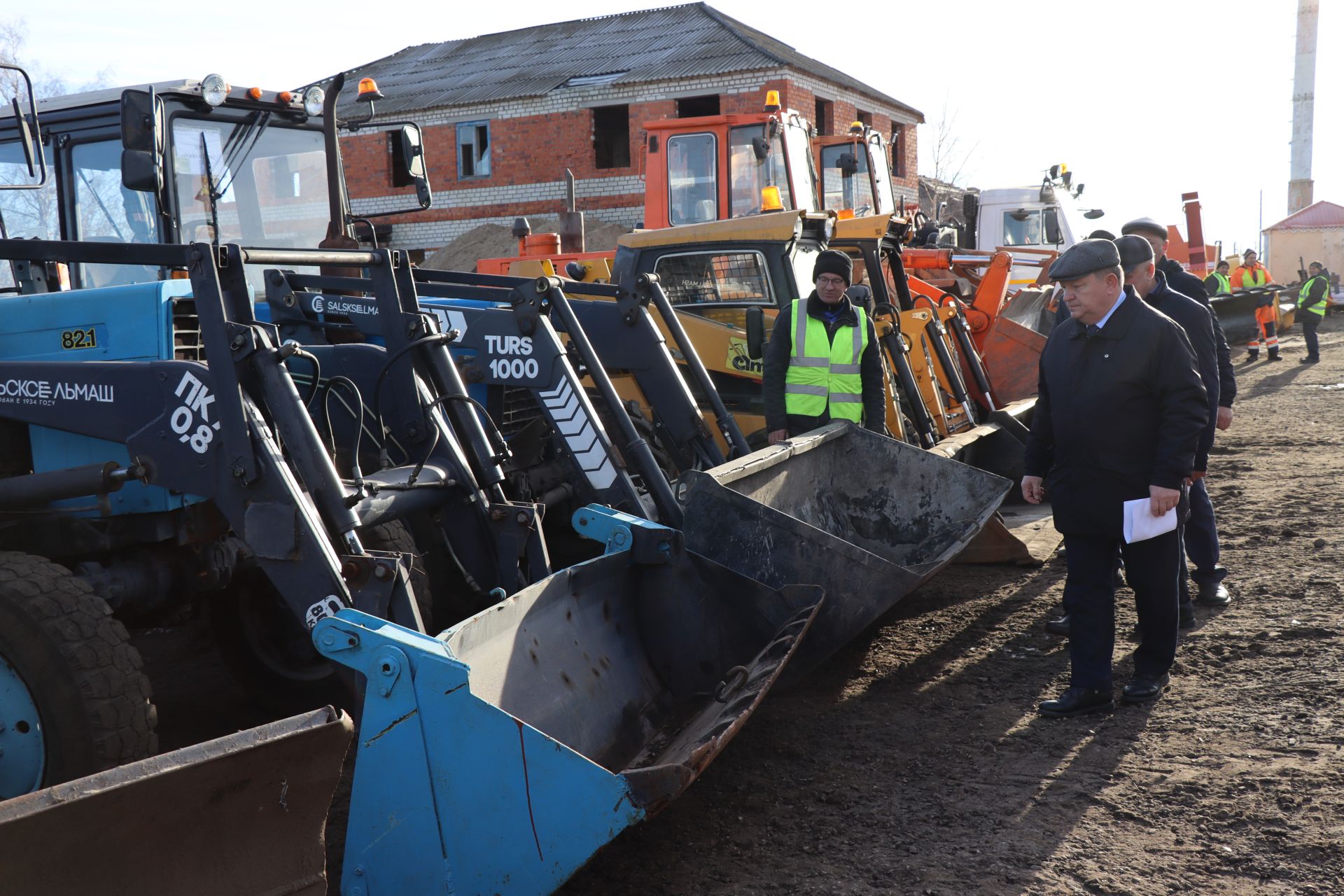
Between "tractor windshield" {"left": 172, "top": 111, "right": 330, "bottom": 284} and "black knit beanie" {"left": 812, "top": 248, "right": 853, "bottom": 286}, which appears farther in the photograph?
"black knit beanie" {"left": 812, "top": 248, "right": 853, "bottom": 286}

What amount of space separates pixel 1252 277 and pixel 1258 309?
205 centimetres

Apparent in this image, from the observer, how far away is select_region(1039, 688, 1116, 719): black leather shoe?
450 cm

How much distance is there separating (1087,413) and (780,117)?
264 inches

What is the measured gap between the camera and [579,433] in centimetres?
482

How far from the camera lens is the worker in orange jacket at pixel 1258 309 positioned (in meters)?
19.6

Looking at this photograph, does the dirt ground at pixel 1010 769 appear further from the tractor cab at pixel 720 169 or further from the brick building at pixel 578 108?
the brick building at pixel 578 108

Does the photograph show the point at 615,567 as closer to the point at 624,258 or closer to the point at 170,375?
the point at 170,375

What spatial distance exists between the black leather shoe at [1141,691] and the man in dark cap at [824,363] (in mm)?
2083

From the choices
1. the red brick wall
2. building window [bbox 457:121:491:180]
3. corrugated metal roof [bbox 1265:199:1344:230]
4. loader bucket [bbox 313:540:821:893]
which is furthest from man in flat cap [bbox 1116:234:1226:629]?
corrugated metal roof [bbox 1265:199:1344:230]

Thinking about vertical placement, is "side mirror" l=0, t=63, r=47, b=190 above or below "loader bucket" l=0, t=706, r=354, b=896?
above

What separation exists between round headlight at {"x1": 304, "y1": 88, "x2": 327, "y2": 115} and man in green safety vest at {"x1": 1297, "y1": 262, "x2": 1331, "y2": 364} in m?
17.0

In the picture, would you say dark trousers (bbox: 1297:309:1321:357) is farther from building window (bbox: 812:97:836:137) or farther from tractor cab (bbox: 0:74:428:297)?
tractor cab (bbox: 0:74:428:297)

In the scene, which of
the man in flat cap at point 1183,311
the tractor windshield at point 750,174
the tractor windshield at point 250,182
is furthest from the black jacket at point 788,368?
the tractor windshield at point 750,174

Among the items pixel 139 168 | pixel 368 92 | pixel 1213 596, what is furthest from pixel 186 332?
pixel 1213 596
